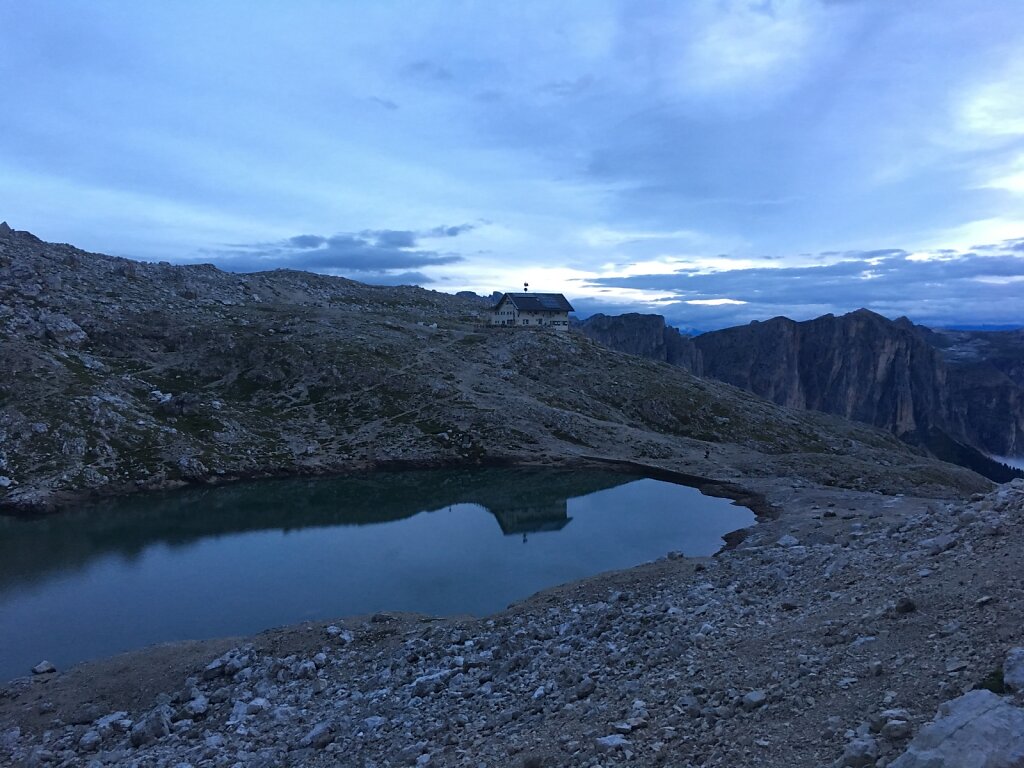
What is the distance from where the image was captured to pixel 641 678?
2167 centimetres

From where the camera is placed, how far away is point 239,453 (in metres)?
80.0

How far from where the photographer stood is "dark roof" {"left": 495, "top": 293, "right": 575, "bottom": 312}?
138000mm

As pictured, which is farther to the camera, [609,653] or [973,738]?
[609,653]

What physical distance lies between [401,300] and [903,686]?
180m

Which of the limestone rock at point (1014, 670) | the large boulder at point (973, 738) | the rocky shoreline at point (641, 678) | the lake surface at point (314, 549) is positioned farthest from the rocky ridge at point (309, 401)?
the large boulder at point (973, 738)

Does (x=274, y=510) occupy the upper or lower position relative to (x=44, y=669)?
lower

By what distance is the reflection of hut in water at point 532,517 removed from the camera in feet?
197

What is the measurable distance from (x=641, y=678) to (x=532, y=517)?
1679 inches

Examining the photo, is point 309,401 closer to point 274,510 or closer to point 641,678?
point 274,510

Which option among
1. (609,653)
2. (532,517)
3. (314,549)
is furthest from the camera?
(532,517)

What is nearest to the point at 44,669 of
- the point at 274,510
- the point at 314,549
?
the point at 314,549

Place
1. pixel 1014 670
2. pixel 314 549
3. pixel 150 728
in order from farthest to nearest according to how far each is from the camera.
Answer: pixel 314 549 → pixel 150 728 → pixel 1014 670

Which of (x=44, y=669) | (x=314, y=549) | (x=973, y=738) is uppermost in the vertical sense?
(x=973, y=738)

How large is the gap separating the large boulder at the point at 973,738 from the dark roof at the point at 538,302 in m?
128
